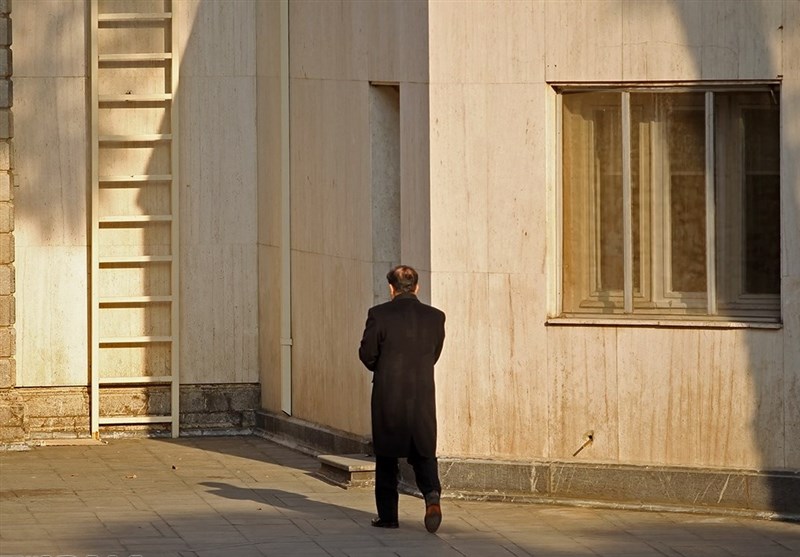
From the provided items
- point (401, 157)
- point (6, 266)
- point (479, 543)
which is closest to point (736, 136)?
point (401, 157)

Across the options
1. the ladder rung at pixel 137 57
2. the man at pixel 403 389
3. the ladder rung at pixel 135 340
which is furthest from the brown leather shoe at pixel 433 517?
the ladder rung at pixel 137 57

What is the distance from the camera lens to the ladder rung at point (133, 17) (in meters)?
16.6

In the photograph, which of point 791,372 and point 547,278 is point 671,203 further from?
point 791,372

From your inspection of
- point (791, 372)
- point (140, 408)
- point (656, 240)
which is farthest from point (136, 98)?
point (791, 372)

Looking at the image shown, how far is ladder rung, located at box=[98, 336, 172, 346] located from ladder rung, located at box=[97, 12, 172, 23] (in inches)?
118

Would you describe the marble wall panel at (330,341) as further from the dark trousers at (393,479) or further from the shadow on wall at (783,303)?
the shadow on wall at (783,303)

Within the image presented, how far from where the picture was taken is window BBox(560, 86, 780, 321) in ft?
42.3

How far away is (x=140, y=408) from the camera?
16859 mm

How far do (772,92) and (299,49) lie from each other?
4791 mm

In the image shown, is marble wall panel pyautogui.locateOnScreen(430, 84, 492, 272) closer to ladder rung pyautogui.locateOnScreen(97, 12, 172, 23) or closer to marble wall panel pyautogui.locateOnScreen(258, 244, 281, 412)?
marble wall panel pyautogui.locateOnScreen(258, 244, 281, 412)

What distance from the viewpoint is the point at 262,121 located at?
55.0 feet

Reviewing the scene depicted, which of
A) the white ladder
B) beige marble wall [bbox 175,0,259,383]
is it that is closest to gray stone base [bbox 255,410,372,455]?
beige marble wall [bbox 175,0,259,383]

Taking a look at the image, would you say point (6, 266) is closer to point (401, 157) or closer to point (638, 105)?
point (401, 157)

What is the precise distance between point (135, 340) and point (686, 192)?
237 inches
